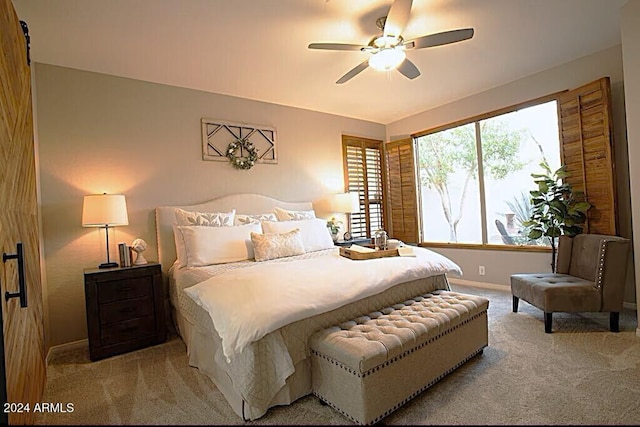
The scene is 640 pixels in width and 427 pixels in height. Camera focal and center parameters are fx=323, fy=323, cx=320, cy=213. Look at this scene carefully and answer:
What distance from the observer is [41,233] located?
2.91 m

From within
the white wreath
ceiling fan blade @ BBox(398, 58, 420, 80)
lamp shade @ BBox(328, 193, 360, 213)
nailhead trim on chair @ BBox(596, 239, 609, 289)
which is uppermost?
ceiling fan blade @ BBox(398, 58, 420, 80)

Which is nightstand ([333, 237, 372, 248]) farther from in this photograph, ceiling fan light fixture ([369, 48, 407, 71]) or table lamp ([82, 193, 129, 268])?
table lamp ([82, 193, 129, 268])

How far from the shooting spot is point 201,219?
11.5ft

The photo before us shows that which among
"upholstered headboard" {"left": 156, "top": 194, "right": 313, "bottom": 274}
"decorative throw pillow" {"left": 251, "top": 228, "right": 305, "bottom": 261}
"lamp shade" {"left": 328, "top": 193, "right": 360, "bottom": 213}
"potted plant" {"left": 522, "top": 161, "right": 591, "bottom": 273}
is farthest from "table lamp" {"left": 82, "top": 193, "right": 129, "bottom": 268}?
"potted plant" {"left": 522, "top": 161, "right": 591, "bottom": 273}

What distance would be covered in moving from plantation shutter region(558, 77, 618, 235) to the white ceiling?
0.54 meters

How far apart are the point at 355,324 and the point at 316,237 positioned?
72.1 inches

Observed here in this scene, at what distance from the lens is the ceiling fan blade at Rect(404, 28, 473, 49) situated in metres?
2.35

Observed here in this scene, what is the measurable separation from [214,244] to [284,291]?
5.01 feet

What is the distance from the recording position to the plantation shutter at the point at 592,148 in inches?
126

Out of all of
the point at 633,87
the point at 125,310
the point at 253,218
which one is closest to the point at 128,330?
the point at 125,310

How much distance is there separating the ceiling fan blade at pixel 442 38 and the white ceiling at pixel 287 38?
0.92 feet

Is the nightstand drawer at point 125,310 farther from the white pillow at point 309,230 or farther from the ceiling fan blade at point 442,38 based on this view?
the ceiling fan blade at point 442,38

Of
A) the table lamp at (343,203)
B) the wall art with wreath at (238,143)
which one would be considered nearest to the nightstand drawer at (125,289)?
the wall art with wreath at (238,143)

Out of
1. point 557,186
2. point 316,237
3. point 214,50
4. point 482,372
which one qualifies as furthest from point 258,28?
point 557,186
